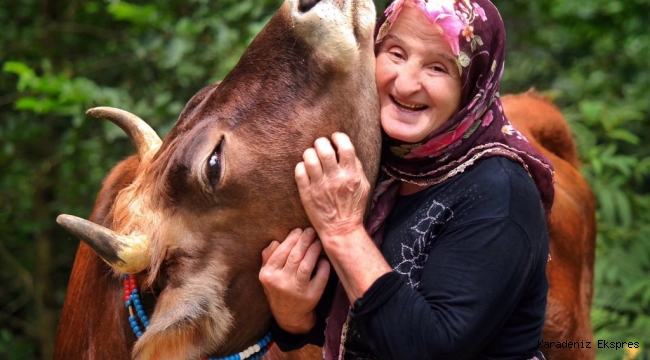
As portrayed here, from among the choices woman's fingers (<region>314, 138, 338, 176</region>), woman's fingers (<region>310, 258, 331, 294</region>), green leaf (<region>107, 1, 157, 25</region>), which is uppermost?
woman's fingers (<region>314, 138, 338, 176</region>)

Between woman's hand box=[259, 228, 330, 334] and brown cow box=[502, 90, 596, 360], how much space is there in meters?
1.60

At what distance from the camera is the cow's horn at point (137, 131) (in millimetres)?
2742

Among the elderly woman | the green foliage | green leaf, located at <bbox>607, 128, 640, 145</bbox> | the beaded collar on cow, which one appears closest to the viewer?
the elderly woman

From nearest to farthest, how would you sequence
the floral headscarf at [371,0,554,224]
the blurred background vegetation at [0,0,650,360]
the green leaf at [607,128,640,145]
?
the floral headscarf at [371,0,554,224] < the blurred background vegetation at [0,0,650,360] < the green leaf at [607,128,640,145]

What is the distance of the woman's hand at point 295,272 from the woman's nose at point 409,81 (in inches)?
19.1

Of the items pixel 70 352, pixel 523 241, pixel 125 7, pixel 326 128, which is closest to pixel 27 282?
pixel 125 7

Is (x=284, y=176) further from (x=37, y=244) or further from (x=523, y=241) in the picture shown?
(x=37, y=244)

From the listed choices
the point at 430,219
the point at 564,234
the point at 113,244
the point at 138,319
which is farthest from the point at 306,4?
the point at 564,234

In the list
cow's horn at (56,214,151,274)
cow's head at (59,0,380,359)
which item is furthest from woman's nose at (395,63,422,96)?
cow's horn at (56,214,151,274)

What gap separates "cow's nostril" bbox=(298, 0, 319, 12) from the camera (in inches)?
88.9

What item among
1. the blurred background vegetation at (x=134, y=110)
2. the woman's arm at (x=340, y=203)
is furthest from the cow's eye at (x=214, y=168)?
the blurred background vegetation at (x=134, y=110)

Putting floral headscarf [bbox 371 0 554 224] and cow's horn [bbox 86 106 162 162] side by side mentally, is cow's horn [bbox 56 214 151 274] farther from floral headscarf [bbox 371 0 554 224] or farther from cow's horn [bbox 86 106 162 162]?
floral headscarf [bbox 371 0 554 224]

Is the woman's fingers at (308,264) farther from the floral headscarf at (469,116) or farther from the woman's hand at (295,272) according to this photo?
the floral headscarf at (469,116)

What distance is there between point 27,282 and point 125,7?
2682 mm
